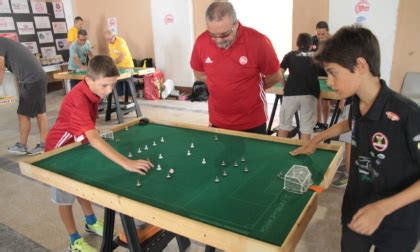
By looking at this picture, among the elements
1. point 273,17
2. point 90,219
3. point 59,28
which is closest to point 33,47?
point 59,28

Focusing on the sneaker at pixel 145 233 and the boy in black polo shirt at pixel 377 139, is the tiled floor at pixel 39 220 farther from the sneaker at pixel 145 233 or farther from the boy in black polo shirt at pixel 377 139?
the boy in black polo shirt at pixel 377 139

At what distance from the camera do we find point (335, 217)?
268cm

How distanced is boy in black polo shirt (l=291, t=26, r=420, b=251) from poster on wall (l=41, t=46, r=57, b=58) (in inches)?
317

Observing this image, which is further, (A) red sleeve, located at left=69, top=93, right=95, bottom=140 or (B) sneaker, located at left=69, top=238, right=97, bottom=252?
(B) sneaker, located at left=69, top=238, right=97, bottom=252

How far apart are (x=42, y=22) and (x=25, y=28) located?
45cm

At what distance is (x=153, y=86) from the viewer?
23.7 ft

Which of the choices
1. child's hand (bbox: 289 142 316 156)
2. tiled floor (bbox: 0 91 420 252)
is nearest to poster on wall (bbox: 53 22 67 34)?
tiled floor (bbox: 0 91 420 252)

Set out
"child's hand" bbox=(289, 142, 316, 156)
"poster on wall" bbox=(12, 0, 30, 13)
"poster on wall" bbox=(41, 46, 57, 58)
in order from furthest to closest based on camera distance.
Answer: "poster on wall" bbox=(41, 46, 57, 58), "poster on wall" bbox=(12, 0, 30, 13), "child's hand" bbox=(289, 142, 316, 156)

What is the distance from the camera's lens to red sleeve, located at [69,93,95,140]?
Answer: 1.85 metres

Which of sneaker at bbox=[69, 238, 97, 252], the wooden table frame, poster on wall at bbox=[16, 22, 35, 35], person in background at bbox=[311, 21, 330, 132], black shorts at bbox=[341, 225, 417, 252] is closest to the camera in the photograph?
the wooden table frame

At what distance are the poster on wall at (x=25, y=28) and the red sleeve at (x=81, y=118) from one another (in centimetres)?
Result: 684

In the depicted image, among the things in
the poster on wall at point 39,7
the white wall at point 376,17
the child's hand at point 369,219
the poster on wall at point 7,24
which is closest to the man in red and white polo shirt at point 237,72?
the child's hand at point 369,219

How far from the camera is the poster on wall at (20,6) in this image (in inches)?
290

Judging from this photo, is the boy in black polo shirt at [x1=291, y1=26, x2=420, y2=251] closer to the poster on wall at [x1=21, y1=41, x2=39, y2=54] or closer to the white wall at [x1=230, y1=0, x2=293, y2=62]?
the white wall at [x1=230, y1=0, x2=293, y2=62]
